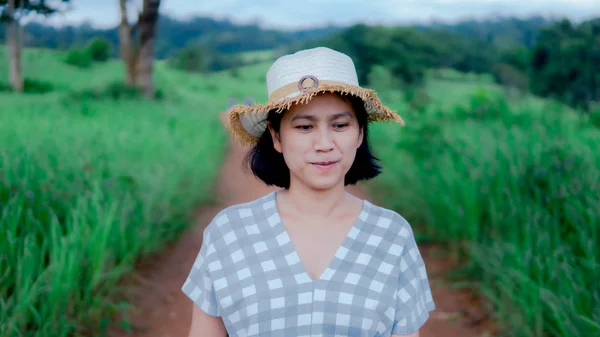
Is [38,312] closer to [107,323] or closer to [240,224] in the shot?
[107,323]

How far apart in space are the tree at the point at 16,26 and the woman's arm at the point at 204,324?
14.7ft

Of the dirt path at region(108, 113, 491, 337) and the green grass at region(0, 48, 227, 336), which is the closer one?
the green grass at region(0, 48, 227, 336)

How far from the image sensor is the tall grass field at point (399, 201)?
2.59m

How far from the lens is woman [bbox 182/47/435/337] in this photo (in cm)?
142

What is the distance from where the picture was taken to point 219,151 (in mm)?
8203

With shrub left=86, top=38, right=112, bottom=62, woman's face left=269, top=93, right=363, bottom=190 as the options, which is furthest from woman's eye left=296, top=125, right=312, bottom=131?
shrub left=86, top=38, right=112, bottom=62

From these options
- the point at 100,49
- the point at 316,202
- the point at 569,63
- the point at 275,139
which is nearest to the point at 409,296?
the point at 316,202

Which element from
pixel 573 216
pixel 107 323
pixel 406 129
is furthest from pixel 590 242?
pixel 406 129

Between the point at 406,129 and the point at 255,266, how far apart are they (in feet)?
14.9

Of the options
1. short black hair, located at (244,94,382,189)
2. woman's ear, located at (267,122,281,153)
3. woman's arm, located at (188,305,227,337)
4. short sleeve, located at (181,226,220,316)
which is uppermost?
woman's ear, located at (267,122,281,153)

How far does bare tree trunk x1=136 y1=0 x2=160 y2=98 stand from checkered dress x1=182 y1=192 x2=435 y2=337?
11729mm

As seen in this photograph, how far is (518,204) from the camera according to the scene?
135 inches

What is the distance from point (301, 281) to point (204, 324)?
0.33m

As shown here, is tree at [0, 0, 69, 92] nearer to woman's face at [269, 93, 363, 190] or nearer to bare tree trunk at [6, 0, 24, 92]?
bare tree trunk at [6, 0, 24, 92]
